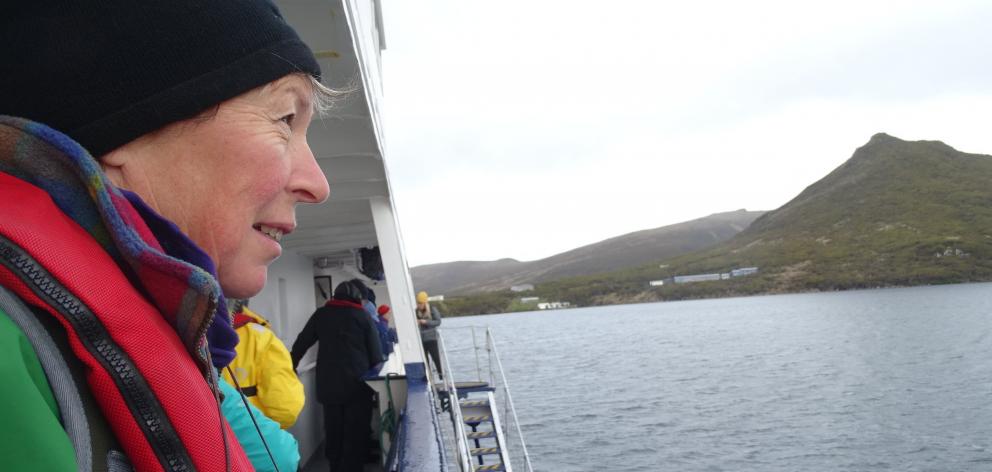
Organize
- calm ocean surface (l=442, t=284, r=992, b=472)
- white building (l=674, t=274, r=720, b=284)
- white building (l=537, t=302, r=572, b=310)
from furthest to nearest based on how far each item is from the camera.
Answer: white building (l=537, t=302, r=572, b=310)
white building (l=674, t=274, r=720, b=284)
calm ocean surface (l=442, t=284, r=992, b=472)

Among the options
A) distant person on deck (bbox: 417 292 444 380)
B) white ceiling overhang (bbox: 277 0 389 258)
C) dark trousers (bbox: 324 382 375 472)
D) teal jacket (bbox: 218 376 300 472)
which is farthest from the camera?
distant person on deck (bbox: 417 292 444 380)

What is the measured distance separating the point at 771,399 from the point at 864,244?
141 meters

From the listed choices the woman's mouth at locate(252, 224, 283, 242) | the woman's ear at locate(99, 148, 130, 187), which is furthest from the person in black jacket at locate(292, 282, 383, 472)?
the woman's ear at locate(99, 148, 130, 187)

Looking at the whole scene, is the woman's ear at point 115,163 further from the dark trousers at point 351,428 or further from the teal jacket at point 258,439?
the dark trousers at point 351,428

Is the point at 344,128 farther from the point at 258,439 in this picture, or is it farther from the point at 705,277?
the point at 705,277

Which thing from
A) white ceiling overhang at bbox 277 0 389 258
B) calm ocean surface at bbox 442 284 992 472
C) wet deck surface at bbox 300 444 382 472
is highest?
white ceiling overhang at bbox 277 0 389 258

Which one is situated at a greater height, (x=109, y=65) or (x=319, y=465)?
(x=109, y=65)

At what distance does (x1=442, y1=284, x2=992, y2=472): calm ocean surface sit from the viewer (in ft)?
82.9

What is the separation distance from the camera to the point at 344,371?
6.68 m

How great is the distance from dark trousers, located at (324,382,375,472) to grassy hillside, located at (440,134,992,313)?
152822 millimetres

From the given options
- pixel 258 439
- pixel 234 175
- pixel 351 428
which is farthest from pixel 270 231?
pixel 351 428

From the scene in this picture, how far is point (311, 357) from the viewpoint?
11.2m

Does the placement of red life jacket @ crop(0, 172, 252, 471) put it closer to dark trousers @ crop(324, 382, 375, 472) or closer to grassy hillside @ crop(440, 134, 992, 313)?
dark trousers @ crop(324, 382, 375, 472)

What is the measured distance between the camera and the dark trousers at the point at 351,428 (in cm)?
662
